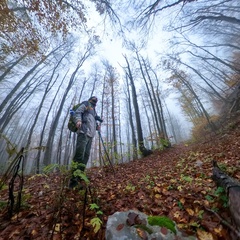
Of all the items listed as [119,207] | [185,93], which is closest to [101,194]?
[119,207]

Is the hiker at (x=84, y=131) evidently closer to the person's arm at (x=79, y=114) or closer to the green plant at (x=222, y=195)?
the person's arm at (x=79, y=114)

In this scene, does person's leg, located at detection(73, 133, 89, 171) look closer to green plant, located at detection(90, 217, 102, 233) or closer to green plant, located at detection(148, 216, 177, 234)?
green plant, located at detection(90, 217, 102, 233)

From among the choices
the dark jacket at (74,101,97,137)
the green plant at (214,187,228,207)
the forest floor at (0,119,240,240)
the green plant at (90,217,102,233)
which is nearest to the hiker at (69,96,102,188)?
the dark jacket at (74,101,97,137)

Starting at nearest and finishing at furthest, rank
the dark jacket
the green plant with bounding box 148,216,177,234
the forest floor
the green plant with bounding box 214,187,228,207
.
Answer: the green plant with bounding box 148,216,177,234 → the forest floor → the green plant with bounding box 214,187,228,207 → the dark jacket

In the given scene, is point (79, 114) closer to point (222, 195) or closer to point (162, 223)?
point (162, 223)

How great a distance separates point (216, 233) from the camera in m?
1.49

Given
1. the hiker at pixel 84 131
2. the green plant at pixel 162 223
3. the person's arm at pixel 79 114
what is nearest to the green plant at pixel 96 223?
the green plant at pixel 162 223

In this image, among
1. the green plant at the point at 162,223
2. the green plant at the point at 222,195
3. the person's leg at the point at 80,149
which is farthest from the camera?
the person's leg at the point at 80,149

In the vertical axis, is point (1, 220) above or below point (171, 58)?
below

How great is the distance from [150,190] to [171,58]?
61.1ft

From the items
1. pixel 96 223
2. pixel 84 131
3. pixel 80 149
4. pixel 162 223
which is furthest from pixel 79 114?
pixel 162 223

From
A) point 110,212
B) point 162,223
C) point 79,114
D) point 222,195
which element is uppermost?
point 79,114

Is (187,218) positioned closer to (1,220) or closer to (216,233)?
(216,233)

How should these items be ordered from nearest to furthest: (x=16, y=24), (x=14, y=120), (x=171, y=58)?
(x=16, y=24), (x=171, y=58), (x=14, y=120)
